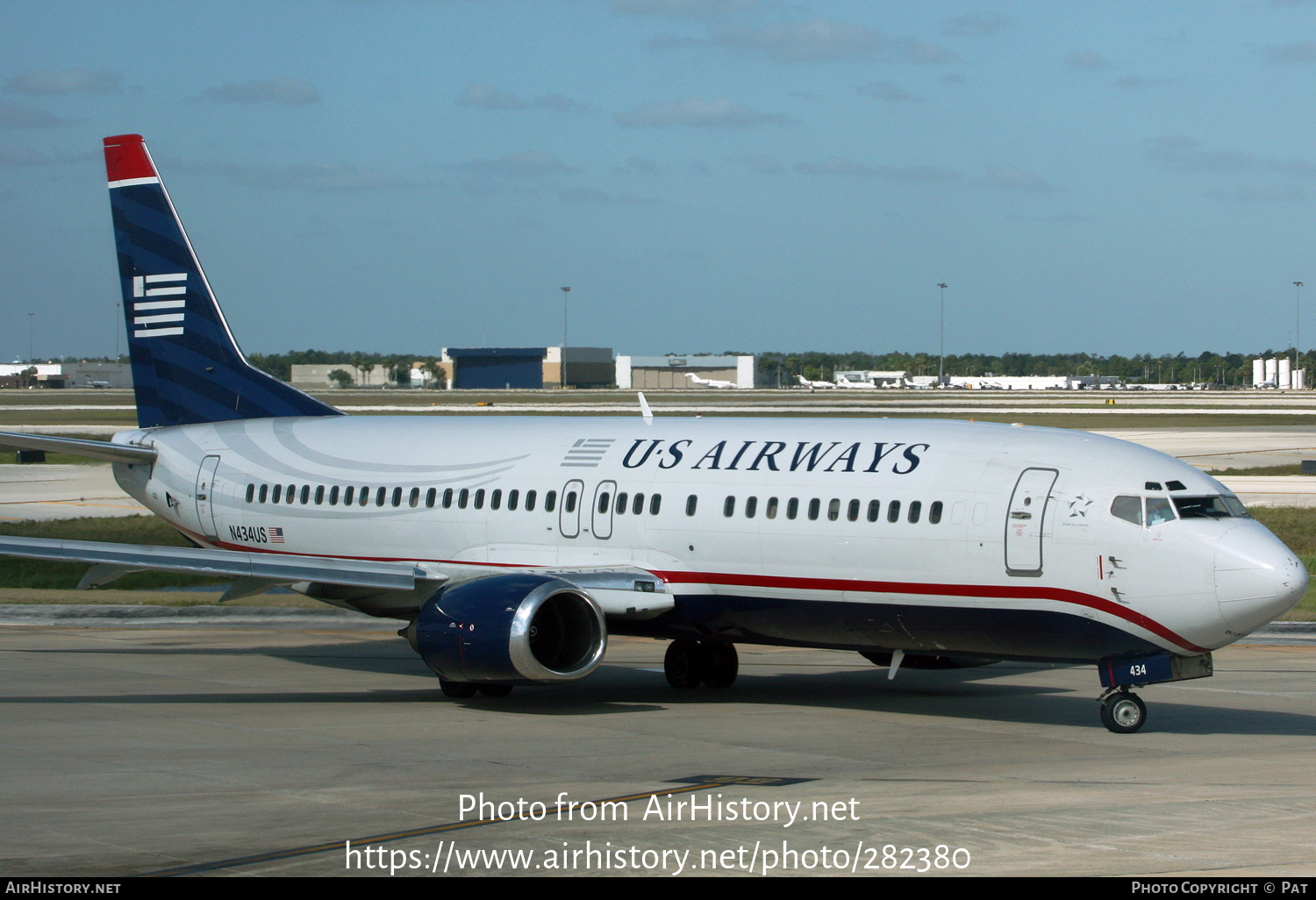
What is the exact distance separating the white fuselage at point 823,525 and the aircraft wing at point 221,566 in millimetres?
1510

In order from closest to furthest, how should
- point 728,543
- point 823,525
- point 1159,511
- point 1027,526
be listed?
point 1159,511
point 1027,526
point 823,525
point 728,543

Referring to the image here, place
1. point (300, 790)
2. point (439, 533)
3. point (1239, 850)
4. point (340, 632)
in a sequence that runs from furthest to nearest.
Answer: point (340, 632) → point (439, 533) → point (300, 790) → point (1239, 850)

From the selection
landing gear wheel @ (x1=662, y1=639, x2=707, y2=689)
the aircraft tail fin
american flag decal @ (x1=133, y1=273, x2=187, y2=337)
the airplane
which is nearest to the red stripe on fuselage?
the airplane

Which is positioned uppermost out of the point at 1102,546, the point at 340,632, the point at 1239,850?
the point at 1102,546

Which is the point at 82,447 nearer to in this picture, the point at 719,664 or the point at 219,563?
the point at 219,563

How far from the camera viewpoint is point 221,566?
67.2 feet

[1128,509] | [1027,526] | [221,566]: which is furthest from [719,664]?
[221,566]

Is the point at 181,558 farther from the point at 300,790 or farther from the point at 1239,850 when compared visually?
the point at 1239,850

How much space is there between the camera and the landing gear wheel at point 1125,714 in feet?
59.3

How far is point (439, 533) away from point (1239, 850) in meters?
13.8

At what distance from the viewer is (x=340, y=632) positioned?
29.0 metres

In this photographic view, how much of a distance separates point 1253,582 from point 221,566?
12988mm

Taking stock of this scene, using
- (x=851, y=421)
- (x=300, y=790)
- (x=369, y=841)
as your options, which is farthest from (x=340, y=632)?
(x=369, y=841)

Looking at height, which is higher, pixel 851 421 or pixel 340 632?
pixel 851 421
